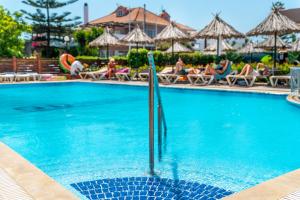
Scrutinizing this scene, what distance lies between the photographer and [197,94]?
13.0 metres

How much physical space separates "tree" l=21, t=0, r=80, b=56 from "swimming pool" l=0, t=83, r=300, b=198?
74.6 ft

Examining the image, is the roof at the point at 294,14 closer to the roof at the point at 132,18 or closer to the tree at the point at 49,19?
the roof at the point at 132,18

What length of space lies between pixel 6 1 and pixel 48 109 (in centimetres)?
2906

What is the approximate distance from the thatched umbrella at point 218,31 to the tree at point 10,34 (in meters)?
21.6

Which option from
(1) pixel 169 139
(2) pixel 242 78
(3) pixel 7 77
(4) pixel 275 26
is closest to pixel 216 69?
(2) pixel 242 78

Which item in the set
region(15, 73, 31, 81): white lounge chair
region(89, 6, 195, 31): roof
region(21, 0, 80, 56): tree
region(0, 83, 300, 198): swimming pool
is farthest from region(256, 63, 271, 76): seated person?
region(89, 6, 195, 31): roof

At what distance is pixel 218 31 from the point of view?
15445mm

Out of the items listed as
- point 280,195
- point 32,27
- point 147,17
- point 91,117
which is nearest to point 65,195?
point 280,195

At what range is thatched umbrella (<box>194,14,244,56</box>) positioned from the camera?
607 inches

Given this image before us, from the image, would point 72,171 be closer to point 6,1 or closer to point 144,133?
point 144,133

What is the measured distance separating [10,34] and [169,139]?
29.9 meters

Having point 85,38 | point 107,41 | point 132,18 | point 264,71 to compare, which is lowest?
point 264,71

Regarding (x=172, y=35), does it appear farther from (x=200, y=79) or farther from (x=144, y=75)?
(x=200, y=79)

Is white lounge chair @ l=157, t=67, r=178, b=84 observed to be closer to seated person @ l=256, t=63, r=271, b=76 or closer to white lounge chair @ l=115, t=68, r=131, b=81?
white lounge chair @ l=115, t=68, r=131, b=81
